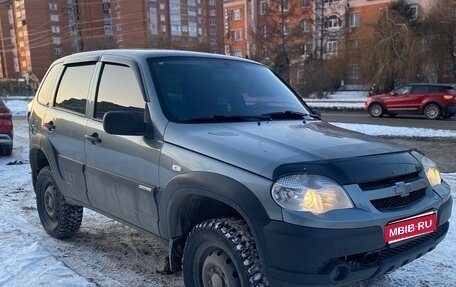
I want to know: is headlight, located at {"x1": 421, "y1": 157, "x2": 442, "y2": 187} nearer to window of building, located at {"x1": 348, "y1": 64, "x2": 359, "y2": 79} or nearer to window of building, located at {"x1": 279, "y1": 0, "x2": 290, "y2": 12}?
window of building, located at {"x1": 348, "y1": 64, "x2": 359, "y2": 79}

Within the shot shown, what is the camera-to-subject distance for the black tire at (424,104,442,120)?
63.7ft

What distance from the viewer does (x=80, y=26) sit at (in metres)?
87.6

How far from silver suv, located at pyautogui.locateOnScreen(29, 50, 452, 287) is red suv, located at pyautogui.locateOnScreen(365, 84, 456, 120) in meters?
17.2

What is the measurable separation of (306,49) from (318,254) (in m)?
46.8

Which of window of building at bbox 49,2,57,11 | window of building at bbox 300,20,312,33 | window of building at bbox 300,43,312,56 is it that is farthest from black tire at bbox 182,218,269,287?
window of building at bbox 49,2,57,11

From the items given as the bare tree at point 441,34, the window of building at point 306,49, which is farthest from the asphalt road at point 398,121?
the window of building at point 306,49

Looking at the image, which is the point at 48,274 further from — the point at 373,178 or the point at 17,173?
the point at 17,173

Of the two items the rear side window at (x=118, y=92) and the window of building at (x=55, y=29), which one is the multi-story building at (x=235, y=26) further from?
the rear side window at (x=118, y=92)

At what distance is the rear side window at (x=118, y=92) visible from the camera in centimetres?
369

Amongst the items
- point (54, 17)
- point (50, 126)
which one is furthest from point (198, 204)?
point (54, 17)

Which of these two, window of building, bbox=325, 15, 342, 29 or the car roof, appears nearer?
the car roof

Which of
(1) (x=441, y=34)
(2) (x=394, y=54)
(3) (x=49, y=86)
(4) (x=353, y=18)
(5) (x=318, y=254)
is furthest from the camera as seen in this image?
(4) (x=353, y=18)

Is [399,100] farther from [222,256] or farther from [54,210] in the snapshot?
[222,256]

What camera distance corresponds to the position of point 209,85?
12.4 ft
